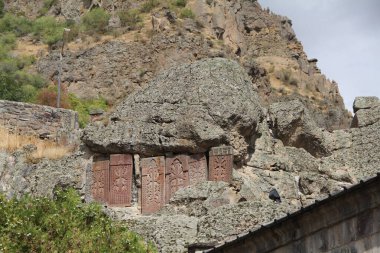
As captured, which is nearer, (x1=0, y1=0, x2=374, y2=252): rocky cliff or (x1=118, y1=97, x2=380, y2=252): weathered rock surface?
(x1=118, y1=97, x2=380, y2=252): weathered rock surface

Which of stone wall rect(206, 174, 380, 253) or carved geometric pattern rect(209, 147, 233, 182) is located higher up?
carved geometric pattern rect(209, 147, 233, 182)

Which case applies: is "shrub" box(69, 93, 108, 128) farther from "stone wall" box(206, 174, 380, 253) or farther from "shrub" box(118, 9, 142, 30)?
"stone wall" box(206, 174, 380, 253)

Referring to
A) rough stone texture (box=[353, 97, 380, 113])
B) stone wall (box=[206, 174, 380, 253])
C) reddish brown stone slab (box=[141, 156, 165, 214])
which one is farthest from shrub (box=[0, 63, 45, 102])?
stone wall (box=[206, 174, 380, 253])

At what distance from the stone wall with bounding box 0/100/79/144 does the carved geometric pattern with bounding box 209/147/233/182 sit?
6.58 meters

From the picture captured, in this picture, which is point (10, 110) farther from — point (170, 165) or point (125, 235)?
point (125, 235)

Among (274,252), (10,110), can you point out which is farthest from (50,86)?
(274,252)

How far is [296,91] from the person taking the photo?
63469mm

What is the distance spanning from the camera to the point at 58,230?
1816 centimetres

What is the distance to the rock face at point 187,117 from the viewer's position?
2545 centimetres

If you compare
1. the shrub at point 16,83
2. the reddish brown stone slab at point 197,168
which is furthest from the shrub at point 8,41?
the reddish brown stone slab at point 197,168

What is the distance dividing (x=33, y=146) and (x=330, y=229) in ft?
48.8

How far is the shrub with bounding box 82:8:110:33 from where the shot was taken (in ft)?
204

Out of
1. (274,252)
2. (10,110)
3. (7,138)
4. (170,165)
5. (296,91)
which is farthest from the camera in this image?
(296,91)

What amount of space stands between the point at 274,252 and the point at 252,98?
39.2 feet
